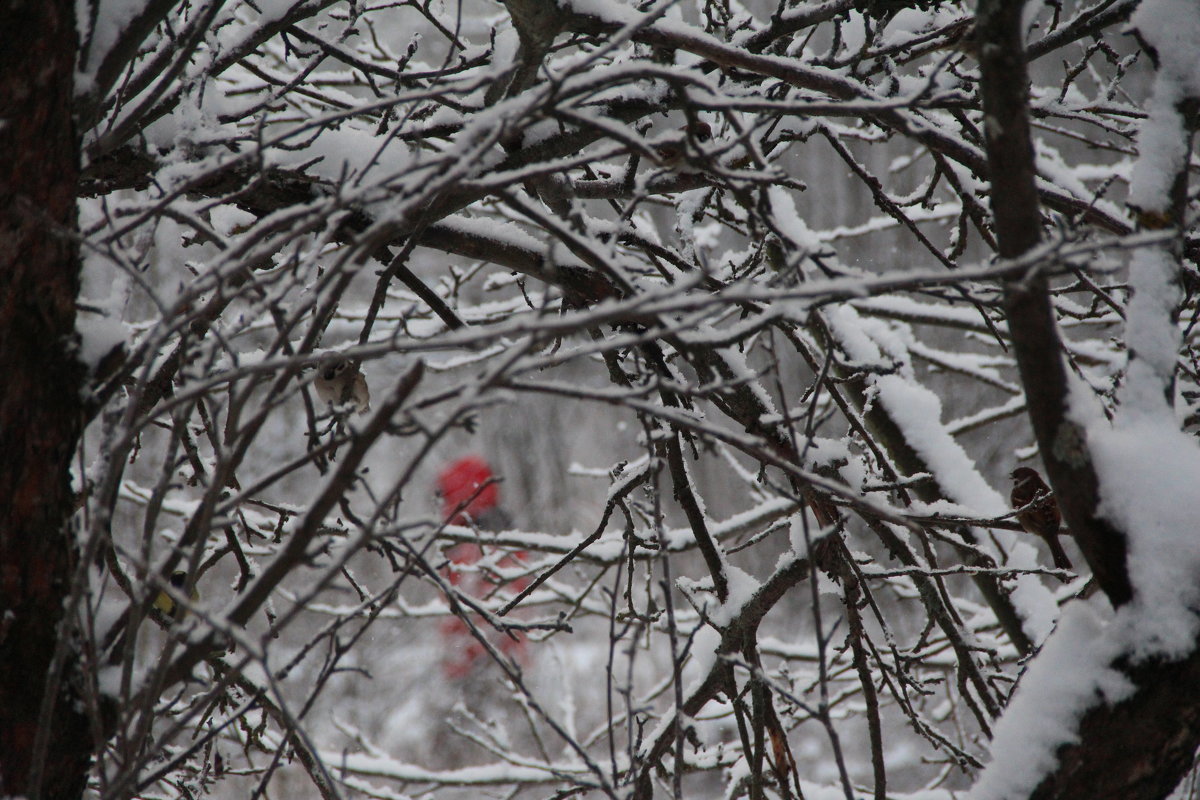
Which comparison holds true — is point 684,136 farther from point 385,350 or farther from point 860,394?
point 860,394

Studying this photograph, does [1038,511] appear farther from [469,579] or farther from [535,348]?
[469,579]

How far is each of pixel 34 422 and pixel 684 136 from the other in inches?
35.6

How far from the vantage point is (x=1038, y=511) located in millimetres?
1622

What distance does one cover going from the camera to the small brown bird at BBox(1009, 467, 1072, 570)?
1.60 meters

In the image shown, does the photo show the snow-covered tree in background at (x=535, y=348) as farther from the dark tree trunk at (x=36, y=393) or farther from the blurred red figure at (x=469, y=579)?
the blurred red figure at (x=469, y=579)

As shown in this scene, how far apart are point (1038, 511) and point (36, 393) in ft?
5.47

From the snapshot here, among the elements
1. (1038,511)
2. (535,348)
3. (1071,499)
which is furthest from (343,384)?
(1038,511)

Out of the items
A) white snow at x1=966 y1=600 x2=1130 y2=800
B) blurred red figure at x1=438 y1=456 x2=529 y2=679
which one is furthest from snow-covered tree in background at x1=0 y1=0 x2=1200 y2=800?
blurred red figure at x1=438 y1=456 x2=529 y2=679

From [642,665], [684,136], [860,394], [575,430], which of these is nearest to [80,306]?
[684,136]

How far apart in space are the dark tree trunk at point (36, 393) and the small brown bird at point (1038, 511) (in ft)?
5.13

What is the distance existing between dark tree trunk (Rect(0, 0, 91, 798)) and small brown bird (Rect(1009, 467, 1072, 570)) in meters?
1.56

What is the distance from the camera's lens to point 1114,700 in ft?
3.31

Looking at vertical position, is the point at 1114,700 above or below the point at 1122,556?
below

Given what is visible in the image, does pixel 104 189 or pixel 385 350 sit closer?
pixel 385 350
